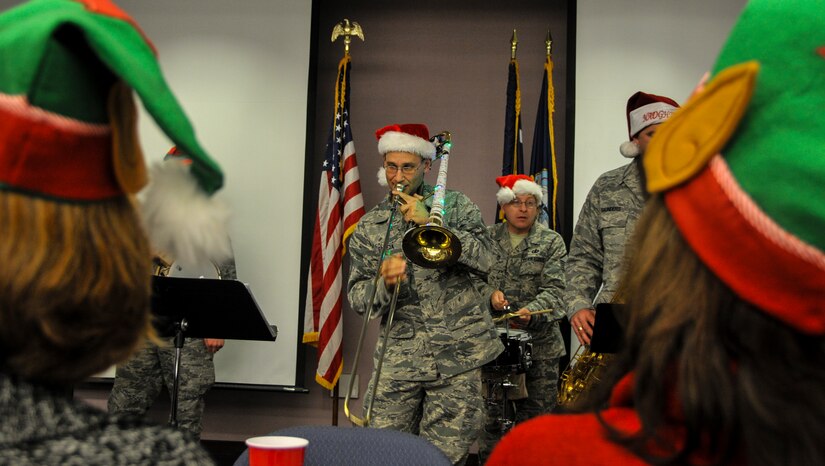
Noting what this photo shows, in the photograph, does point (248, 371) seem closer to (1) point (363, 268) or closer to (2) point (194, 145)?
(1) point (363, 268)

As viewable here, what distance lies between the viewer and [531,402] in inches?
207

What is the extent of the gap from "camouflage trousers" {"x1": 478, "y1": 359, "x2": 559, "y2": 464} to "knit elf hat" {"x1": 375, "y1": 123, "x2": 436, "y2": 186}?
182 cm

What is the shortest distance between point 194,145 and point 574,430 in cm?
52

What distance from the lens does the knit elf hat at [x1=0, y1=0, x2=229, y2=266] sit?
0.82 meters

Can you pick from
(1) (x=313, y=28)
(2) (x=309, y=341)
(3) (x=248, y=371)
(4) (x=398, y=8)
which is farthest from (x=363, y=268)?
(4) (x=398, y=8)

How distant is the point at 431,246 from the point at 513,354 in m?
1.55

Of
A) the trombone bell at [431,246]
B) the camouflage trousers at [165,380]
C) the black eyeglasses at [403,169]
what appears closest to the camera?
the trombone bell at [431,246]

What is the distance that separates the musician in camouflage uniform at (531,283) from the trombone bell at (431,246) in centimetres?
168

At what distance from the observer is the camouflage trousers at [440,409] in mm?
3514

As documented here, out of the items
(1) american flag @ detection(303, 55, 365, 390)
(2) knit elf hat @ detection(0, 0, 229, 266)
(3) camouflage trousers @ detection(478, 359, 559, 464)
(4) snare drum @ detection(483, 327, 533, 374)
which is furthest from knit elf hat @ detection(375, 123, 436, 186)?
(2) knit elf hat @ detection(0, 0, 229, 266)

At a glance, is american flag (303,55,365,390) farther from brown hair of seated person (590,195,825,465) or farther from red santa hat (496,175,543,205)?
brown hair of seated person (590,195,825,465)

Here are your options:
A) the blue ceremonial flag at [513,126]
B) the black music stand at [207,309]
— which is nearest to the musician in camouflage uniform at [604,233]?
the black music stand at [207,309]

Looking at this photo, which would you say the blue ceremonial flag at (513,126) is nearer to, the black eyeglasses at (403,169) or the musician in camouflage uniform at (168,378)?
the black eyeglasses at (403,169)

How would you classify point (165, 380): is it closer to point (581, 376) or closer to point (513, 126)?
point (581, 376)
